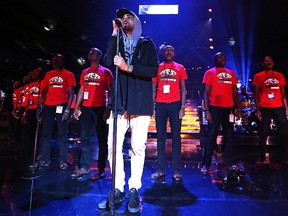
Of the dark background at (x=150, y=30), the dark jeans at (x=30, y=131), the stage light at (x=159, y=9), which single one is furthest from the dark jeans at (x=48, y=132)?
the stage light at (x=159, y=9)

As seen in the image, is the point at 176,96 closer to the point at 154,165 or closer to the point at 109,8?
the point at 154,165

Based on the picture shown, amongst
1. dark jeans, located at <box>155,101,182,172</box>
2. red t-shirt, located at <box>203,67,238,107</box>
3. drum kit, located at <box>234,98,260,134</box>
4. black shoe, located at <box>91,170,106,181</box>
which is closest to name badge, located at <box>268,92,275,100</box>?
red t-shirt, located at <box>203,67,238,107</box>

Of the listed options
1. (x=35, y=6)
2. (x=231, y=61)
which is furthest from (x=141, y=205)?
(x=231, y=61)

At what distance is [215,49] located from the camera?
67.7 ft

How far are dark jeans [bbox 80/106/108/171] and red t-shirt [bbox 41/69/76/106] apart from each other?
2.49 ft

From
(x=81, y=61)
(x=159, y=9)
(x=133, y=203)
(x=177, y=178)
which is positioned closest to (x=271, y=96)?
(x=177, y=178)

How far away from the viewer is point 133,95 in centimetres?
282

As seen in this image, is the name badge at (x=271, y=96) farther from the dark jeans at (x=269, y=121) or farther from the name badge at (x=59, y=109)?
the name badge at (x=59, y=109)

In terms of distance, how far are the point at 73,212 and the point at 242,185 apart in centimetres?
257

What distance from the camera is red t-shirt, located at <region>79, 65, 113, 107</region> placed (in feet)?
14.3

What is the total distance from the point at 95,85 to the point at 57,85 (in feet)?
3.13

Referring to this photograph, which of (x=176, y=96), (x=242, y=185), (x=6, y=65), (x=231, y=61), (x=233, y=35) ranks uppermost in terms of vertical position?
(x=233, y=35)

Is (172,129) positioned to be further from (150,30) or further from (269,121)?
(150,30)

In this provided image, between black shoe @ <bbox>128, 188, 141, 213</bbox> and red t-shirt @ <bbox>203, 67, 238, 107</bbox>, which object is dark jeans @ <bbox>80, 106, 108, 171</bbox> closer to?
black shoe @ <bbox>128, 188, 141, 213</bbox>
